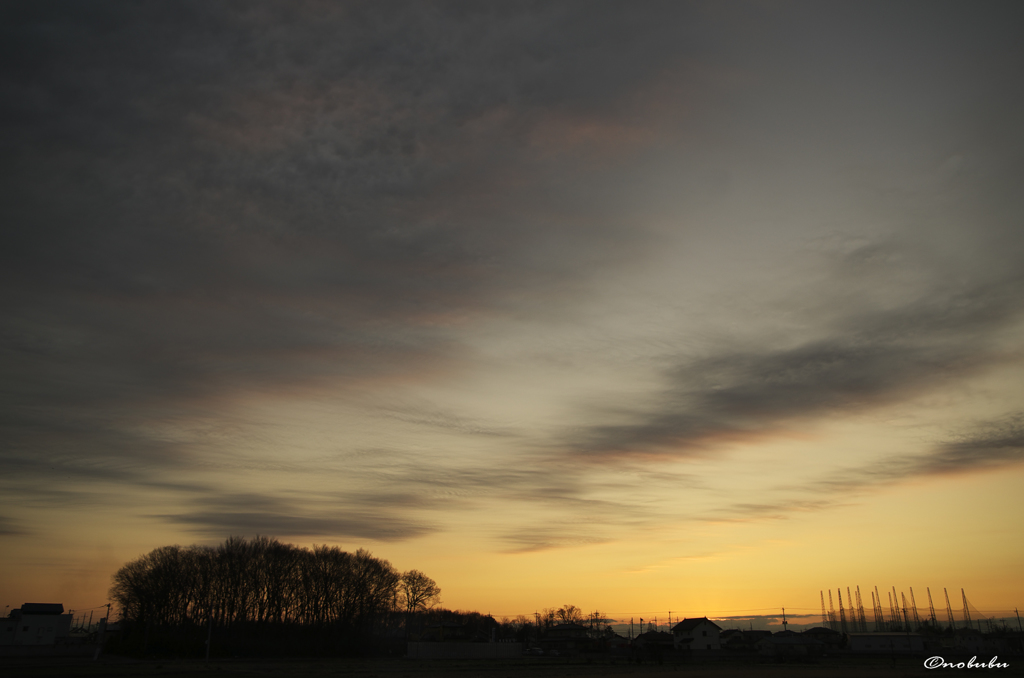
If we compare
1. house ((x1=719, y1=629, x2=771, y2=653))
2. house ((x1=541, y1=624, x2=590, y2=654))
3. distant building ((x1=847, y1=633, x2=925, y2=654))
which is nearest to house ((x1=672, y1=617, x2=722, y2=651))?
house ((x1=719, y1=629, x2=771, y2=653))

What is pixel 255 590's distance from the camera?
375ft

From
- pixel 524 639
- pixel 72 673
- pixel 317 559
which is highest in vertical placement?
pixel 317 559

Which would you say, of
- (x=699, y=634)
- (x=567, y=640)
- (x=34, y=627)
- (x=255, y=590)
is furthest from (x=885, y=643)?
(x=34, y=627)

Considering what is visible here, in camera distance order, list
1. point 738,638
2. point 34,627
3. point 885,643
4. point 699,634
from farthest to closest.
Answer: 1. point 34,627
2. point 738,638
3. point 699,634
4. point 885,643

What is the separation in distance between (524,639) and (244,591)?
2727 inches

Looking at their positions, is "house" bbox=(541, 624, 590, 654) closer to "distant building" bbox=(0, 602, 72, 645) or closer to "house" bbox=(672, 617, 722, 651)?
"house" bbox=(672, 617, 722, 651)

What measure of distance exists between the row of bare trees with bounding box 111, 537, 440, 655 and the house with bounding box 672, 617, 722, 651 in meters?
63.0

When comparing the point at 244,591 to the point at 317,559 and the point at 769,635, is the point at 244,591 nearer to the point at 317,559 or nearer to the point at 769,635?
the point at 317,559

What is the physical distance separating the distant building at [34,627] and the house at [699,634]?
142 metres

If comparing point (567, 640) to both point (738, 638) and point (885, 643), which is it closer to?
point (738, 638)

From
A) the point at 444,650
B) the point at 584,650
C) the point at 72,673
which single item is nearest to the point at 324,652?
the point at 444,650

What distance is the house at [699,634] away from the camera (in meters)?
134

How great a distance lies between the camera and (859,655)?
313 ft

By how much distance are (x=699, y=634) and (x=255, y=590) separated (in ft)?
300
